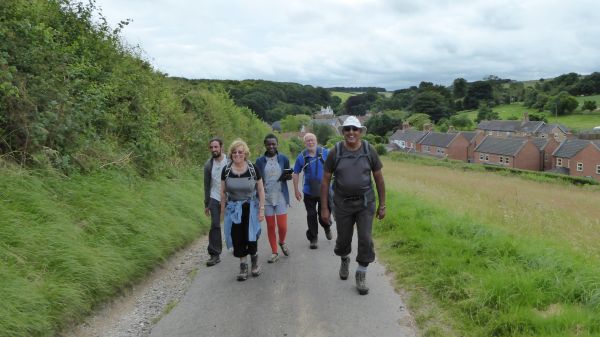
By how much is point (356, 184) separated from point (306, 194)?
221 centimetres

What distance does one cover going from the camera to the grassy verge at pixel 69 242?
3607 mm

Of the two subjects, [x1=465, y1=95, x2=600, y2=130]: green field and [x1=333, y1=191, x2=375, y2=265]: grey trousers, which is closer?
[x1=333, y1=191, x2=375, y2=265]: grey trousers

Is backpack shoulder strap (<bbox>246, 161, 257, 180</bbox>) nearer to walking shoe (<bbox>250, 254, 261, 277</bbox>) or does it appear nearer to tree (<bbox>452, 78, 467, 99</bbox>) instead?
walking shoe (<bbox>250, 254, 261, 277</bbox>)

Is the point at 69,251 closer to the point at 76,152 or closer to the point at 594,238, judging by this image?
the point at 76,152

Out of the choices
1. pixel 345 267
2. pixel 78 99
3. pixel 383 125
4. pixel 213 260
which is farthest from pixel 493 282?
pixel 383 125

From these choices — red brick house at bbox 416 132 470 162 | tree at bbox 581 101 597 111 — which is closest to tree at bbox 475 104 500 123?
tree at bbox 581 101 597 111

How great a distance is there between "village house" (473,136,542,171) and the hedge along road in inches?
2046

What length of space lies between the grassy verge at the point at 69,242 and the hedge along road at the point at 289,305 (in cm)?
86

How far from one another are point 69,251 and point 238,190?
206cm

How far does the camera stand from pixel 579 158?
A: 45250mm

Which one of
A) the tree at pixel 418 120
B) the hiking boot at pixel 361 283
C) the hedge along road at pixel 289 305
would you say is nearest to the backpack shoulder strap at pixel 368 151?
the hiking boot at pixel 361 283

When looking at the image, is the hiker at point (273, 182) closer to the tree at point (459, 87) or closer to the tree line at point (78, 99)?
the tree line at point (78, 99)

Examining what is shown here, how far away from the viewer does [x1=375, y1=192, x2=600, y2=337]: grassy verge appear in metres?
3.71

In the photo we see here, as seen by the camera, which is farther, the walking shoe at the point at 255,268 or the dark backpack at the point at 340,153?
the walking shoe at the point at 255,268
